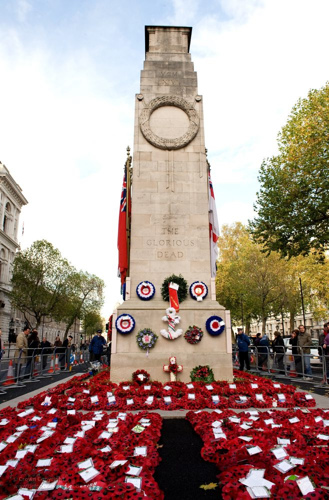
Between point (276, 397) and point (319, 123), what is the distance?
17996mm

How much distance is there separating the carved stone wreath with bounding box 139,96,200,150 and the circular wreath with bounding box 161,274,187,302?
15.0 ft

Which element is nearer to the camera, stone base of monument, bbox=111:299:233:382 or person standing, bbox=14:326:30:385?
stone base of monument, bbox=111:299:233:382

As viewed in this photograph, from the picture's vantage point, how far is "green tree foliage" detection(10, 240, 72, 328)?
43406 millimetres

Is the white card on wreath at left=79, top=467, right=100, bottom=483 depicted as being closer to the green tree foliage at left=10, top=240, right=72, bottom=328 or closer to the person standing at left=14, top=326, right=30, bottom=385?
the person standing at left=14, top=326, right=30, bottom=385

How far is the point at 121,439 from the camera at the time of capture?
16.6 ft

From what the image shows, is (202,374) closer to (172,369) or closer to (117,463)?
(172,369)

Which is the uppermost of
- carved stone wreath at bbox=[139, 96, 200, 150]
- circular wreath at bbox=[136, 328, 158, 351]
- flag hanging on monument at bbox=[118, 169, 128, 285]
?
carved stone wreath at bbox=[139, 96, 200, 150]

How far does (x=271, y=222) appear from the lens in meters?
21.0

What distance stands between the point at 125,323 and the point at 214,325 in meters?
2.59

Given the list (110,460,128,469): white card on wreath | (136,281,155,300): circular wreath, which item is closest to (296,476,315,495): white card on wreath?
(110,460,128,469): white card on wreath

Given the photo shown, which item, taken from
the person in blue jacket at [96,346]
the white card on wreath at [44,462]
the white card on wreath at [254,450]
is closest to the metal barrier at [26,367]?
the person in blue jacket at [96,346]

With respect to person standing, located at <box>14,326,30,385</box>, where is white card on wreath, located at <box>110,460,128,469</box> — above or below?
below

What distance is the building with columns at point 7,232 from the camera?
55969mm

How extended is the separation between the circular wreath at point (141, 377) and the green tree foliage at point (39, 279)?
35353 mm
